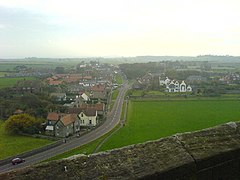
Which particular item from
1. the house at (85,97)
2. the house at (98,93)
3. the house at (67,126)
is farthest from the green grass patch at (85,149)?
the house at (98,93)

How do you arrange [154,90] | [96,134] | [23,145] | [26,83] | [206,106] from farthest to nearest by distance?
[154,90] < [26,83] < [206,106] < [96,134] < [23,145]

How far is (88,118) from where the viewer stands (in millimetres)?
38125

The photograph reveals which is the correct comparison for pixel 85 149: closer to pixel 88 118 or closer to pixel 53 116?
pixel 53 116

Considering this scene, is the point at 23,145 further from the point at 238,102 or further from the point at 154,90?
the point at 154,90

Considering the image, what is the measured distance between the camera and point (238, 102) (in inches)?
2085

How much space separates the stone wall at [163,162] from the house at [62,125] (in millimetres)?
31614

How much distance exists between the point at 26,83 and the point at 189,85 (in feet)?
136

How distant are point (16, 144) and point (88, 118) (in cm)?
1166

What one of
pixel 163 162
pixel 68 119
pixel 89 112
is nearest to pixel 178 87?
pixel 89 112

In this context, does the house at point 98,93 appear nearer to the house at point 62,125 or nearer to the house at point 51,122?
the house at point 62,125

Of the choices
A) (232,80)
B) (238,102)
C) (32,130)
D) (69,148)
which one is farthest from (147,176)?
(232,80)

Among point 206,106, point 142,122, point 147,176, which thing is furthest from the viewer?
point 206,106

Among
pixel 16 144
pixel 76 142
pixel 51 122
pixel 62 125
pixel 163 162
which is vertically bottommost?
pixel 16 144

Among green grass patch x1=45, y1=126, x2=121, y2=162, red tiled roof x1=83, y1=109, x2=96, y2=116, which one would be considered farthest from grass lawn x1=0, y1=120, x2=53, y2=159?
red tiled roof x1=83, y1=109, x2=96, y2=116
